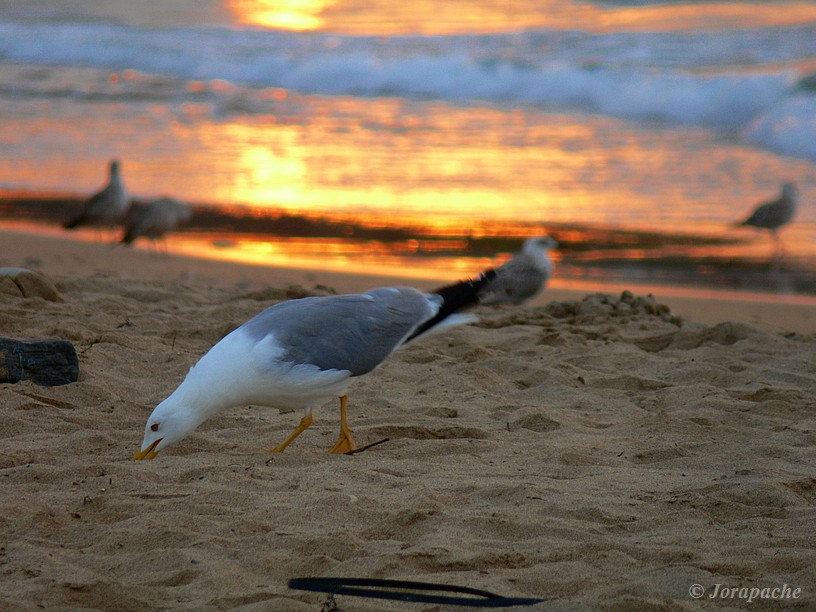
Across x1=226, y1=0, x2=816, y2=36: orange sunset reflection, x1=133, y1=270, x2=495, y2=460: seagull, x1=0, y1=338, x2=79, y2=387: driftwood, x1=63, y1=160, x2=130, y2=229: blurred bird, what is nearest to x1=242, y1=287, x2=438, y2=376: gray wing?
x1=133, y1=270, x2=495, y2=460: seagull

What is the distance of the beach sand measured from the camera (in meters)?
3.41

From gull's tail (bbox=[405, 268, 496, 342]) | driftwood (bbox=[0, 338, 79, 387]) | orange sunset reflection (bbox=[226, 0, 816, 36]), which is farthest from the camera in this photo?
orange sunset reflection (bbox=[226, 0, 816, 36])

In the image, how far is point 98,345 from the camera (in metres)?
6.07

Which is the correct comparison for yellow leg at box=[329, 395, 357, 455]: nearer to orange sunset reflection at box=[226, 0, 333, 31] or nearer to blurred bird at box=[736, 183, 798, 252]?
blurred bird at box=[736, 183, 798, 252]

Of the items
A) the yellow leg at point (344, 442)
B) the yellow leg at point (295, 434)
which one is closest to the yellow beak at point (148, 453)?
the yellow leg at point (295, 434)

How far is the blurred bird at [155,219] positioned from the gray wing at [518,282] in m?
4.13

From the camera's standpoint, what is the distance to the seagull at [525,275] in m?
8.21

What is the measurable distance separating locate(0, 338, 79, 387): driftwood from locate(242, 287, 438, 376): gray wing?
1.18 m

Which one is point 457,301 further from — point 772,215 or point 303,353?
point 772,215

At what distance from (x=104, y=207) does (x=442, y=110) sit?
991cm

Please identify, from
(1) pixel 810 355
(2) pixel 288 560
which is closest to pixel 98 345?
(2) pixel 288 560

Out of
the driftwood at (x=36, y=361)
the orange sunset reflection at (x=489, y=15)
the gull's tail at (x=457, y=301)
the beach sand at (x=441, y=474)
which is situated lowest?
the beach sand at (x=441, y=474)

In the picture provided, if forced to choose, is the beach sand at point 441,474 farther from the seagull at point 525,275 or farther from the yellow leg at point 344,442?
the seagull at point 525,275

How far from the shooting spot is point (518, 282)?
27.2 ft
